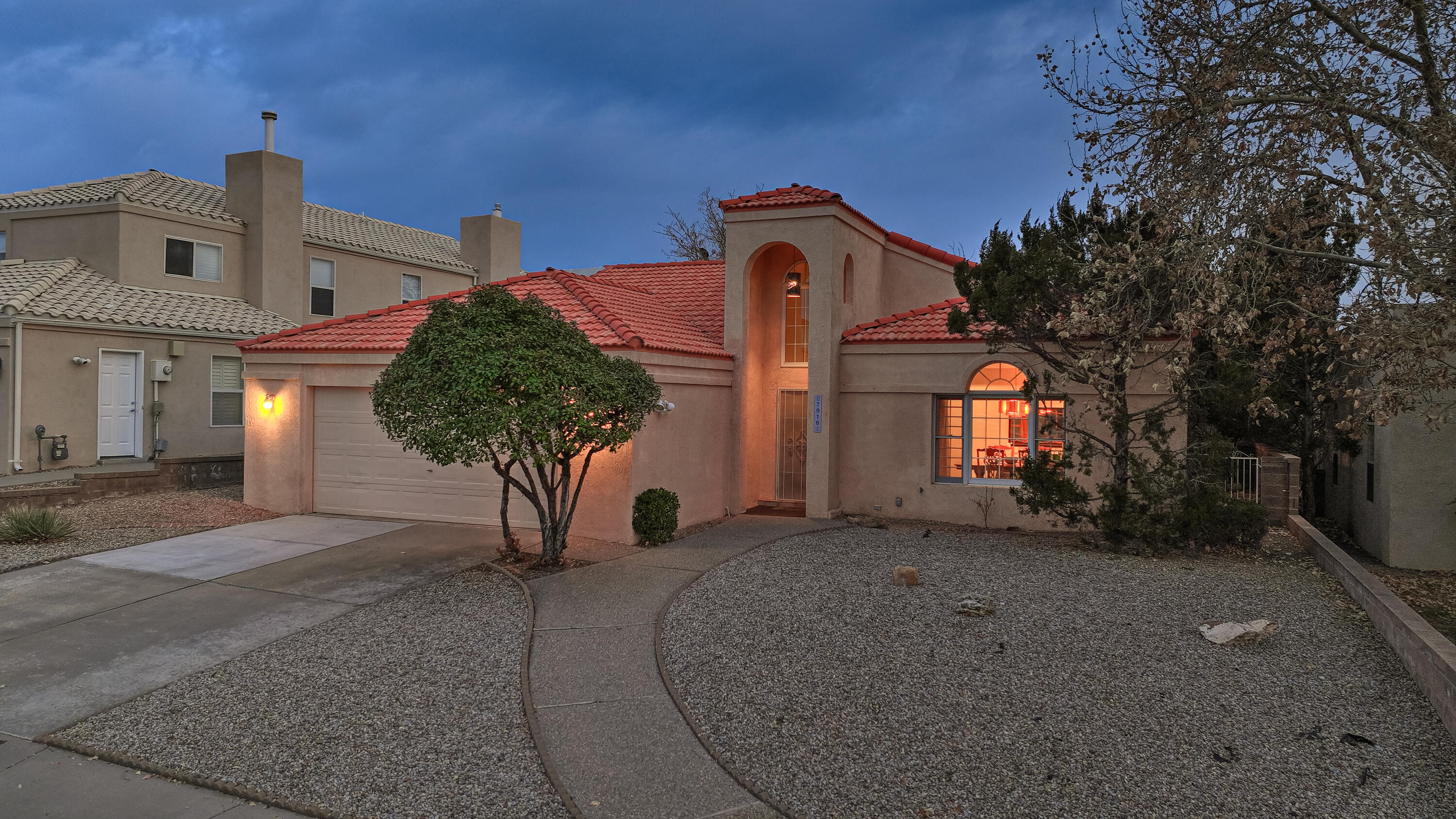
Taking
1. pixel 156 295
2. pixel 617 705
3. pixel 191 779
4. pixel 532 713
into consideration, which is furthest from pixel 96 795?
pixel 156 295

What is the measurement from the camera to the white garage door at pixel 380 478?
1309cm

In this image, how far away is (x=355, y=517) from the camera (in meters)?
13.7

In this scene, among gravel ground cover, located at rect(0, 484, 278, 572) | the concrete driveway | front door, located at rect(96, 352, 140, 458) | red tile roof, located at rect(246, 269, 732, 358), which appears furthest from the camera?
front door, located at rect(96, 352, 140, 458)

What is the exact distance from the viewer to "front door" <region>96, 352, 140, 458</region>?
17.2 meters

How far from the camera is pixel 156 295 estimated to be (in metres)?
19.3

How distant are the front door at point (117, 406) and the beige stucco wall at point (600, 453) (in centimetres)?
492

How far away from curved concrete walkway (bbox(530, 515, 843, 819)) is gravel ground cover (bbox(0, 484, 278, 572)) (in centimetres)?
631

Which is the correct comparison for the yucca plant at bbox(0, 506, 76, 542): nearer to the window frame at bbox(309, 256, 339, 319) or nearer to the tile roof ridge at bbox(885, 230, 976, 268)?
the window frame at bbox(309, 256, 339, 319)

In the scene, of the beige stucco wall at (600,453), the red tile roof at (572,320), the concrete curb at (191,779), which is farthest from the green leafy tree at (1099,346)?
the concrete curb at (191,779)

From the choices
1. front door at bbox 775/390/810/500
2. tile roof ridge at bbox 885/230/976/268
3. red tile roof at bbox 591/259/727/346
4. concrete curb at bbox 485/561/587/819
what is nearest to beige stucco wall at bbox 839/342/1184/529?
front door at bbox 775/390/810/500

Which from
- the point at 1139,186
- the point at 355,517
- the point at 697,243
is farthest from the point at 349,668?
the point at 697,243

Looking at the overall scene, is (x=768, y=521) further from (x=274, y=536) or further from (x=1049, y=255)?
(x=274, y=536)

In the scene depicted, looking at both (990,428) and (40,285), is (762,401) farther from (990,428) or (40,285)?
(40,285)

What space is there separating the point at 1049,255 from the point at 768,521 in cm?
597
